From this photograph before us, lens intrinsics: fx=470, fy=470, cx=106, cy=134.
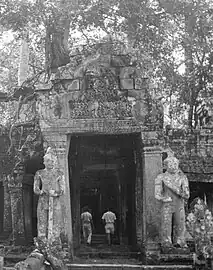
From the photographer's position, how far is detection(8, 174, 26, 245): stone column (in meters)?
12.0

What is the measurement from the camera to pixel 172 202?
31.0 ft

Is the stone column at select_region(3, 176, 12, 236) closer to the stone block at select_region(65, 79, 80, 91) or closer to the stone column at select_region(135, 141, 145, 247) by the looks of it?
the stone column at select_region(135, 141, 145, 247)

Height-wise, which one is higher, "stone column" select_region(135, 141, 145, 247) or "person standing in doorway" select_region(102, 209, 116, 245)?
"stone column" select_region(135, 141, 145, 247)

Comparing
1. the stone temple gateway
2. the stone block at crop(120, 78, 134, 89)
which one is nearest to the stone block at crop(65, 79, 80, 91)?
the stone temple gateway

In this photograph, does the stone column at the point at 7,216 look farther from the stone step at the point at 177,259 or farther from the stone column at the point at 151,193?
the stone step at the point at 177,259

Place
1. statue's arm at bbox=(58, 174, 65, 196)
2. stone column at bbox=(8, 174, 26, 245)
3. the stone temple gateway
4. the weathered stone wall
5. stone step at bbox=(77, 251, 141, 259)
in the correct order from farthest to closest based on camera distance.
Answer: the weathered stone wall, stone column at bbox=(8, 174, 26, 245), stone step at bbox=(77, 251, 141, 259), the stone temple gateway, statue's arm at bbox=(58, 174, 65, 196)

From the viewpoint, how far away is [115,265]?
869 cm

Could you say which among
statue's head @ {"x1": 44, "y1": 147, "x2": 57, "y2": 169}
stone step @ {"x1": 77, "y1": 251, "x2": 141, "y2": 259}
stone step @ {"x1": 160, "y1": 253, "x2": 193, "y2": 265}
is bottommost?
stone step @ {"x1": 77, "y1": 251, "x2": 141, "y2": 259}

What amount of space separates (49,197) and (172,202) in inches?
97.1

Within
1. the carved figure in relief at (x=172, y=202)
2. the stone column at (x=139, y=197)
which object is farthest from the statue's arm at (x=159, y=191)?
the stone column at (x=139, y=197)

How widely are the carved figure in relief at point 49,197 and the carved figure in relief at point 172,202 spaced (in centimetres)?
198

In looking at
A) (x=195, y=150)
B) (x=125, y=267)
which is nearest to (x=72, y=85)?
(x=125, y=267)

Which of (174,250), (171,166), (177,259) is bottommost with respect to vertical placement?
(177,259)

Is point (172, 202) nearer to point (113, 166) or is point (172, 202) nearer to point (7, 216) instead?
point (113, 166)
